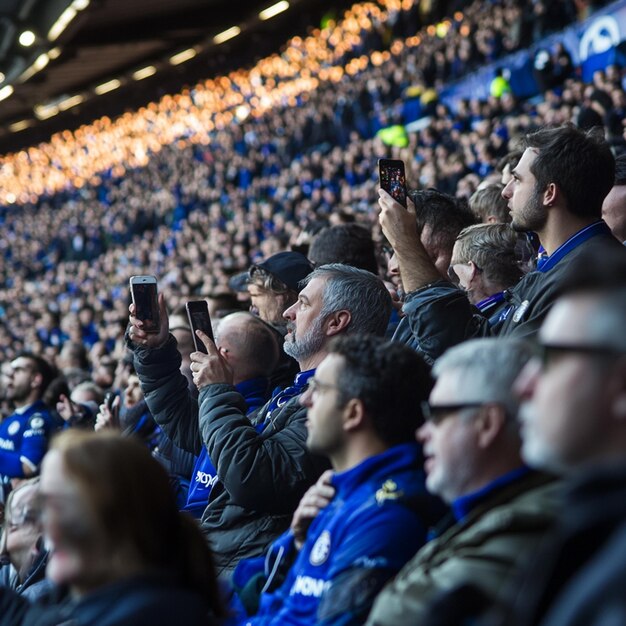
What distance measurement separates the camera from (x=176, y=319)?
5152mm

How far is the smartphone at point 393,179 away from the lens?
3.32 m

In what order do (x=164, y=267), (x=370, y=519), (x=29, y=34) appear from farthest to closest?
(x=164, y=267), (x=29, y=34), (x=370, y=519)

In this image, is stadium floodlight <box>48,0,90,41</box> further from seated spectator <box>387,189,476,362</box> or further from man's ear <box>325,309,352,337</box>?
man's ear <box>325,309,352,337</box>

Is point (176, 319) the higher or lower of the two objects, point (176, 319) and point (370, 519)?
the higher

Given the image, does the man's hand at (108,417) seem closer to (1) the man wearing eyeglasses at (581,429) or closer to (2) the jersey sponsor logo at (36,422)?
(2) the jersey sponsor logo at (36,422)

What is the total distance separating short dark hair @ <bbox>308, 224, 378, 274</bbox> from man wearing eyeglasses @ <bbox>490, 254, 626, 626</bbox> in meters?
3.04

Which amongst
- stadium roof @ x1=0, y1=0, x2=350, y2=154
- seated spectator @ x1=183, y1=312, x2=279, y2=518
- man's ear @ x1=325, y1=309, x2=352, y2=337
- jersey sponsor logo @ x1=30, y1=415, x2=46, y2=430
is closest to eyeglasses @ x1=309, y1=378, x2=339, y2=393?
man's ear @ x1=325, y1=309, x2=352, y2=337

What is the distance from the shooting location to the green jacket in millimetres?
1784

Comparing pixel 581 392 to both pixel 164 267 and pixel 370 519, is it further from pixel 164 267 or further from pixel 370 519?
pixel 164 267

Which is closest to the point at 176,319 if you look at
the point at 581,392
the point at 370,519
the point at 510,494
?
the point at 370,519

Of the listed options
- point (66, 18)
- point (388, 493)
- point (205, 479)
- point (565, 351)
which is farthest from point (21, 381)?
point (66, 18)

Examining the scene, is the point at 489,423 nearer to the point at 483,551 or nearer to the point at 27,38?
the point at 483,551

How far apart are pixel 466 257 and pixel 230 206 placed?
14970 millimetres

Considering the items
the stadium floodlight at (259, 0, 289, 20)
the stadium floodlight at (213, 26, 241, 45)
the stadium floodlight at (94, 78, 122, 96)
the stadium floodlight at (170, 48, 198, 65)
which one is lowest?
the stadium floodlight at (259, 0, 289, 20)
